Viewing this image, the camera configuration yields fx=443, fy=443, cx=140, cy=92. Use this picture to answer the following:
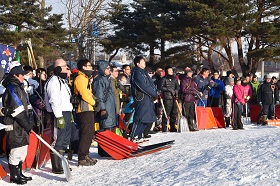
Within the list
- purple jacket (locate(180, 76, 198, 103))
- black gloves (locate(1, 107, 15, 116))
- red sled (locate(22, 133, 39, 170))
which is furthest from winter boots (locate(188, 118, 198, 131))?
black gloves (locate(1, 107, 15, 116))

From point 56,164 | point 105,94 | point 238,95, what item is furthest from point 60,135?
point 238,95

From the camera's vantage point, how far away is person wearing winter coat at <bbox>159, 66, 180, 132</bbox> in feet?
40.3

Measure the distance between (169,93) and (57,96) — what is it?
5804 millimetres

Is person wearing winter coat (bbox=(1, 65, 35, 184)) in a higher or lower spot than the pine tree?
lower

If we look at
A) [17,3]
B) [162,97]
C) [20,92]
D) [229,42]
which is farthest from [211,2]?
[20,92]

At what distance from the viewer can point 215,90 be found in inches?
575

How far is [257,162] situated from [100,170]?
8.65ft

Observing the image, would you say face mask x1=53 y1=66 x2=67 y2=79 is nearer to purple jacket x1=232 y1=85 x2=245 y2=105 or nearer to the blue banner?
the blue banner

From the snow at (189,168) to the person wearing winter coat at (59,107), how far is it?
437 millimetres

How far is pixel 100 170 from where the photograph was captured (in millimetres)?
7059

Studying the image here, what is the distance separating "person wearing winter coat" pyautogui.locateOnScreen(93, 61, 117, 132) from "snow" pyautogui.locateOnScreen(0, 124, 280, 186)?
0.72 m

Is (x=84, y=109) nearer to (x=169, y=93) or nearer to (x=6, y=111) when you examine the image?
(x=6, y=111)

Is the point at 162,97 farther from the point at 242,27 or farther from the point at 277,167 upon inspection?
the point at 242,27

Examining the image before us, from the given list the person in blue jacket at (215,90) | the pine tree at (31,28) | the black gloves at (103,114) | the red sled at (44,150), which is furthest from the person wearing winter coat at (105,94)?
the pine tree at (31,28)
